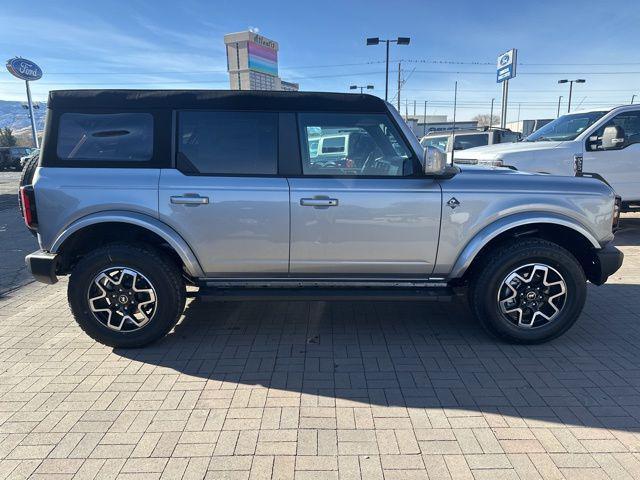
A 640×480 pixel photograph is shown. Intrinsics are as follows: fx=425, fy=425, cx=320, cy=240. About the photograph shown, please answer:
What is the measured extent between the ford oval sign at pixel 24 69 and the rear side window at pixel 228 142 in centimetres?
3287

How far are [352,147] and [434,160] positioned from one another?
2.24 feet

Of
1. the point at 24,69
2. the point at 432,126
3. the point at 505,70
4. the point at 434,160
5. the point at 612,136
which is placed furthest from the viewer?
the point at 432,126

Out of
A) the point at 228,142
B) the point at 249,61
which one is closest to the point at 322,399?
the point at 228,142

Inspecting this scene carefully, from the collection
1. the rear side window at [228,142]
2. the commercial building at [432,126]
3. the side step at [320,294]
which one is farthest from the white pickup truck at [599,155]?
the commercial building at [432,126]

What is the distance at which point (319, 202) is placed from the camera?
3.38m

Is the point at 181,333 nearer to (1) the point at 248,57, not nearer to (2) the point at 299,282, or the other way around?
(2) the point at 299,282

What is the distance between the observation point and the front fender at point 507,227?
3.44m

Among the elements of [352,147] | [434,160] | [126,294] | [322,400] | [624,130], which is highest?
[624,130]

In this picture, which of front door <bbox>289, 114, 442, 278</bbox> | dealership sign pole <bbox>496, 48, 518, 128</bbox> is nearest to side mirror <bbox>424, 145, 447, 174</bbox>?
front door <bbox>289, 114, 442, 278</bbox>

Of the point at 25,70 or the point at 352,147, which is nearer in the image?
the point at 352,147

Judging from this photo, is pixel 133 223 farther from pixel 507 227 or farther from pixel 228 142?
pixel 507 227

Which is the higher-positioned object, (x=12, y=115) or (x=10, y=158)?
(x=12, y=115)

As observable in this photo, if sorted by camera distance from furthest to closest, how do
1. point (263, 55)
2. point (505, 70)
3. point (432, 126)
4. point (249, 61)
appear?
point (432, 126) < point (263, 55) < point (249, 61) < point (505, 70)

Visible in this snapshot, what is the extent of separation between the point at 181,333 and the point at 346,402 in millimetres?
1816
